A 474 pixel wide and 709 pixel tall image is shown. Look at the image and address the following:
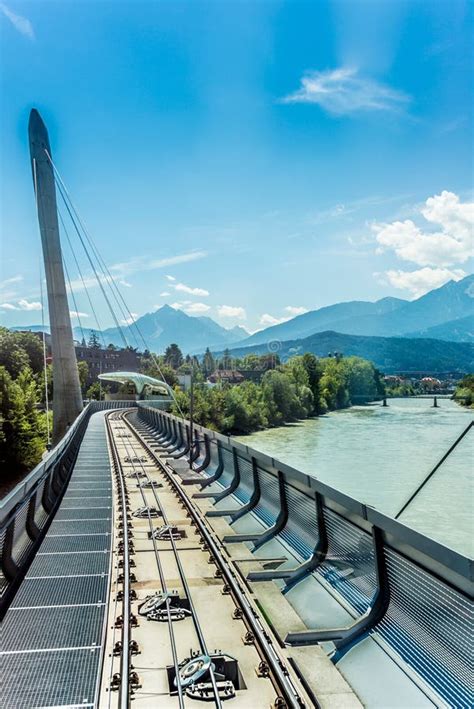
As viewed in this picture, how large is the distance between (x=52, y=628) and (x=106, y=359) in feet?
442

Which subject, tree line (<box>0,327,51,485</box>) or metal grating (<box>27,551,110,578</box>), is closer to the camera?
metal grating (<box>27,551,110,578</box>)

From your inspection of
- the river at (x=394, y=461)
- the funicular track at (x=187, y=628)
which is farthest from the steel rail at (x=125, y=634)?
the river at (x=394, y=461)

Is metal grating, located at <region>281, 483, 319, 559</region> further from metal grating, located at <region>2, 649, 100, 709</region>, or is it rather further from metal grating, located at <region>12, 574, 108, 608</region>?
metal grating, located at <region>2, 649, 100, 709</region>

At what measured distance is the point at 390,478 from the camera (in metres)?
33.3

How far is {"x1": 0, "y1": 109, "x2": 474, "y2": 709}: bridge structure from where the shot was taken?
11.5 ft

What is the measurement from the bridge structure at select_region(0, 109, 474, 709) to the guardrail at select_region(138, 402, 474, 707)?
0.01 metres

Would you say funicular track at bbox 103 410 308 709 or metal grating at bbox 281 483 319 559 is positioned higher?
metal grating at bbox 281 483 319 559

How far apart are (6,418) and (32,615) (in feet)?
83.8

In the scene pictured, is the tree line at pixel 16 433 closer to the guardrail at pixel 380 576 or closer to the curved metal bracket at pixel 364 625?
the guardrail at pixel 380 576

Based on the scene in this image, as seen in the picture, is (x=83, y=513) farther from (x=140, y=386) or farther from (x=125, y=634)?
(x=140, y=386)

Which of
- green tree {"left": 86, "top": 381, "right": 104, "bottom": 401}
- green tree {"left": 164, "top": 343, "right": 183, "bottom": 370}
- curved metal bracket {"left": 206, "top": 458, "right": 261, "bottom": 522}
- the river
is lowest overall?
the river

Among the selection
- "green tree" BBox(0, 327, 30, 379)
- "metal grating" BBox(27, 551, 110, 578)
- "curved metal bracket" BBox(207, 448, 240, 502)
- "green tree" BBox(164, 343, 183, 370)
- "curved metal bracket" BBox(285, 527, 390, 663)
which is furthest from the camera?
"green tree" BBox(164, 343, 183, 370)

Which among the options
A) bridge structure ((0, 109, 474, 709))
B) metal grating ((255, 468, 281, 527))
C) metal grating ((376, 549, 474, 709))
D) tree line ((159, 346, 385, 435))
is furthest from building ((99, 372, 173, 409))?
metal grating ((376, 549, 474, 709))

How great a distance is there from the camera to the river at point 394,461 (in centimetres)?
2494
